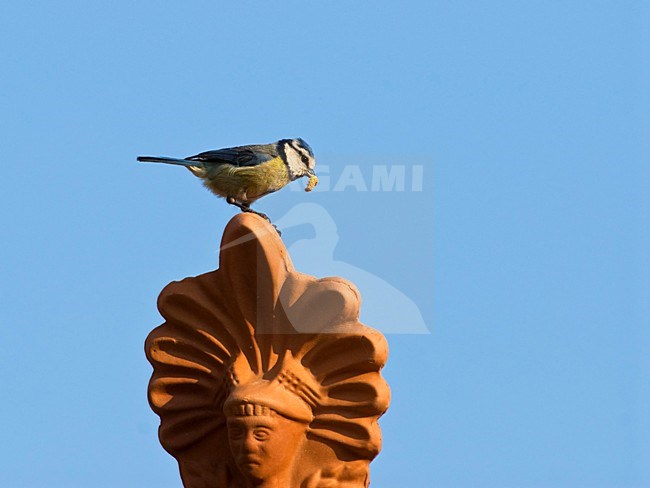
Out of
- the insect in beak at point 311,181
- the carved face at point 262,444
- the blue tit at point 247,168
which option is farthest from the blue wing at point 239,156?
the carved face at point 262,444

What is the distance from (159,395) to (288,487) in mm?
658

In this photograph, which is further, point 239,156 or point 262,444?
point 239,156

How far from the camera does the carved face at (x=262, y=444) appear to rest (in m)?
4.45

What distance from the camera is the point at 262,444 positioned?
4.46m

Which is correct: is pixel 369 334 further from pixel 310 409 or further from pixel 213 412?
pixel 213 412

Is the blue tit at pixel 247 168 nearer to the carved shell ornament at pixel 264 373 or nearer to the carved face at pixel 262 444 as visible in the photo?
the carved shell ornament at pixel 264 373

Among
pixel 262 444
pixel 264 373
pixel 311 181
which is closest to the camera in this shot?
pixel 262 444

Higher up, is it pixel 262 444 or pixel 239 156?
pixel 239 156

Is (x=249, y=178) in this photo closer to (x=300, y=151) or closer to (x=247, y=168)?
(x=247, y=168)

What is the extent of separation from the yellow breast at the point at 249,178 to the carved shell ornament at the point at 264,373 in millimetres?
1050

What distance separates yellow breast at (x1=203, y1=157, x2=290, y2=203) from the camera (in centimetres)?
576

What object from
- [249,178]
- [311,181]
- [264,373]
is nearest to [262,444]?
[264,373]

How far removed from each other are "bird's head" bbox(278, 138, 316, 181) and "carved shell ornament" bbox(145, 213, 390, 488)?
98 cm

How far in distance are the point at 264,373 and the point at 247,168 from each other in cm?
143
